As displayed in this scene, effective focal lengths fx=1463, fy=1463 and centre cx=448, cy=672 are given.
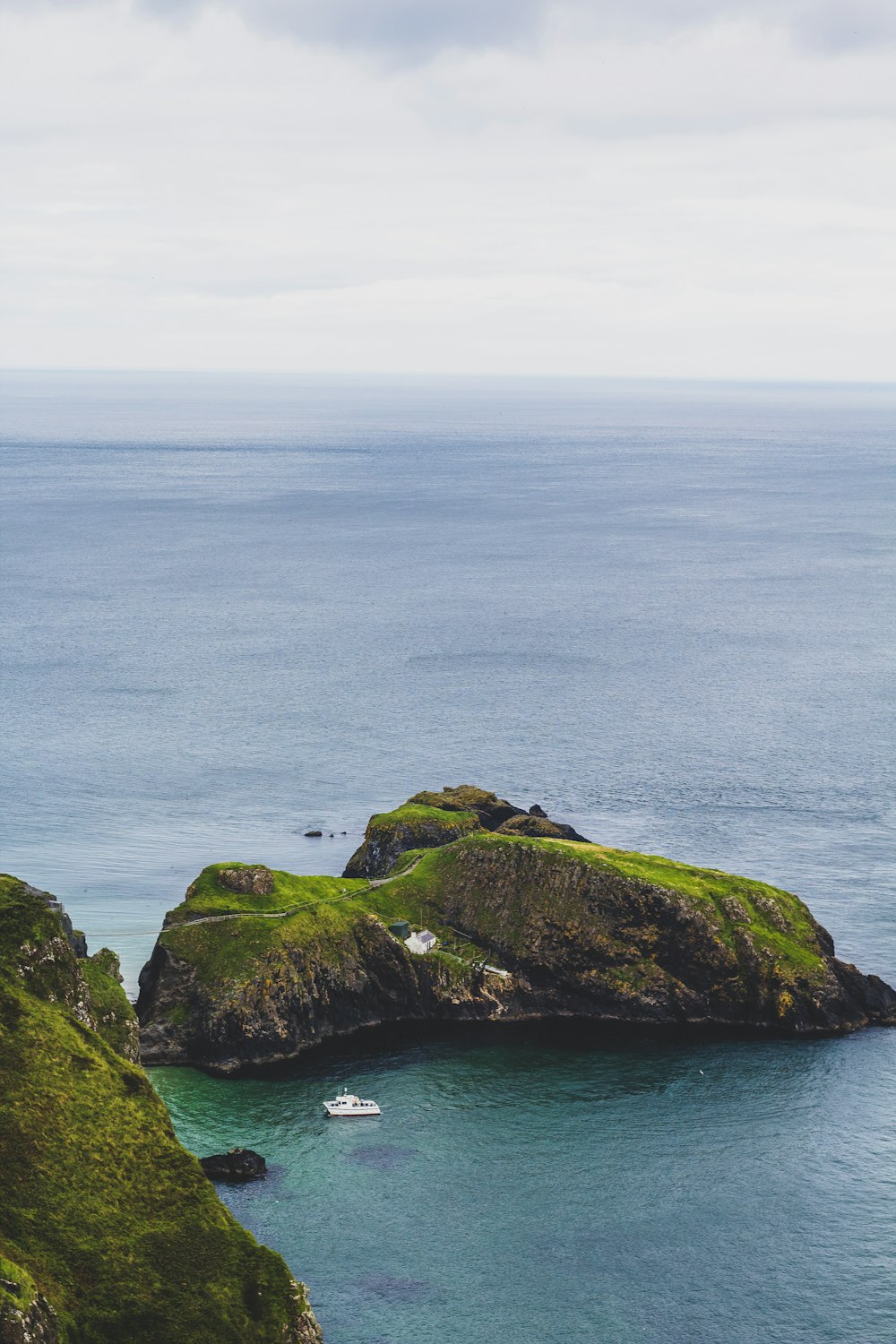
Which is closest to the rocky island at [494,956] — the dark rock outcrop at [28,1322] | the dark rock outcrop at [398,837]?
the dark rock outcrop at [398,837]

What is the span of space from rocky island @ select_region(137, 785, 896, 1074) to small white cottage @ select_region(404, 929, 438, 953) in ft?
2.55

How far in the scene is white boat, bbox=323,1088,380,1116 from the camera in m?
84.6

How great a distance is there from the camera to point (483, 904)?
103812 mm

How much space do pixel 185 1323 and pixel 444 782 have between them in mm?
86054

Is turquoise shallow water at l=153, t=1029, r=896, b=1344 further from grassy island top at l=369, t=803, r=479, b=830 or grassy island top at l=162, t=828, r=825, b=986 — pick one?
grassy island top at l=369, t=803, r=479, b=830

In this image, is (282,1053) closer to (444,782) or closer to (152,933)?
(152,933)

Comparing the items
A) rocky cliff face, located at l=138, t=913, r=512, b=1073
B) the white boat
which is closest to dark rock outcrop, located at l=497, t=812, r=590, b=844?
rocky cliff face, located at l=138, t=913, r=512, b=1073

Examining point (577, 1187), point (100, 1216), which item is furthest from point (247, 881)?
point (100, 1216)

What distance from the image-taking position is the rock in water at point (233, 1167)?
77.1 m

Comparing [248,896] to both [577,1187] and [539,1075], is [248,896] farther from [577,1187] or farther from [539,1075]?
[577,1187]

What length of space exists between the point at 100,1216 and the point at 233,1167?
50.9ft

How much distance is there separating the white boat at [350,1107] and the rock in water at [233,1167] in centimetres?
730

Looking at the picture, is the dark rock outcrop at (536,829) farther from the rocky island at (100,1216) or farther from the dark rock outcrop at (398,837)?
the rocky island at (100,1216)

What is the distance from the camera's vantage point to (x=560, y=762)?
151 meters
